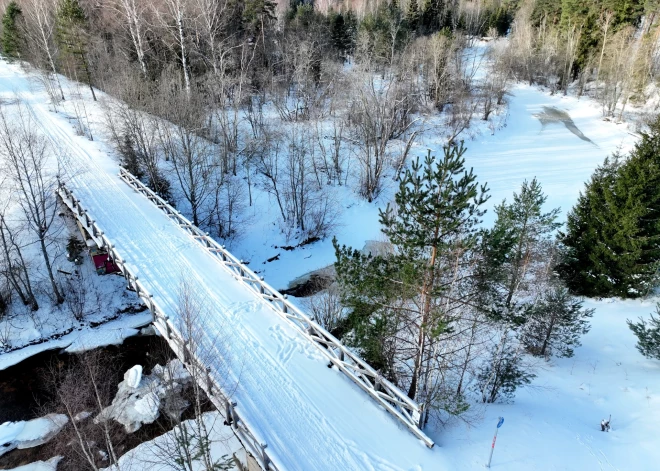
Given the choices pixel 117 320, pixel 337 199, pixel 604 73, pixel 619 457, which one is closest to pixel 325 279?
pixel 337 199

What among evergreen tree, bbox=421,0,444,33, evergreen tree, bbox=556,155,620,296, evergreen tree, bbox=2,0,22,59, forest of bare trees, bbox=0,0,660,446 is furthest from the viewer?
evergreen tree, bbox=421,0,444,33

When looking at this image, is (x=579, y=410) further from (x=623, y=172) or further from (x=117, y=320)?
(x=117, y=320)

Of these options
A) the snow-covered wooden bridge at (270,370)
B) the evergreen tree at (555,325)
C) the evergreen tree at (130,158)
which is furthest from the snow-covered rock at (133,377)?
the evergreen tree at (555,325)

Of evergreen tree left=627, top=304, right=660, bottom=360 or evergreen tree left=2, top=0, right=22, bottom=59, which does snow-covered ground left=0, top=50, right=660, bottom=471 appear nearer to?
evergreen tree left=627, top=304, right=660, bottom=360

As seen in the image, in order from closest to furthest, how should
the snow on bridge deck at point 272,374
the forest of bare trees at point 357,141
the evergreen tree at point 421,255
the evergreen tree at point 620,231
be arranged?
1. the snow on bridge deck at point 272,374
2. the evergreen tree at point 421,255
3. the forest of bare trees at point 357,141
4. the evergreen tree at point 620,231

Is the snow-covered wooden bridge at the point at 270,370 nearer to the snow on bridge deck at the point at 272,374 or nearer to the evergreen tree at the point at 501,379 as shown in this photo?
the snow on bridge deck at the point at 272,374

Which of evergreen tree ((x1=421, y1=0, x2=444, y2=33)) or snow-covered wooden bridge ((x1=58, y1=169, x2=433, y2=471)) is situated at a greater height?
evergreen tree ((x1=421, y1=0, x2=444, y2=33))

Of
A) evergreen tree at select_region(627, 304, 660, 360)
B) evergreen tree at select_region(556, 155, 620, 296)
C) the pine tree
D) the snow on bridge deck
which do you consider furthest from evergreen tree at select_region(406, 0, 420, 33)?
evergreen tree at select_region(627, 304, 660, 360)

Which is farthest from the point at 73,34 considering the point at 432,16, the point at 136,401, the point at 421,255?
the point at 432,16
